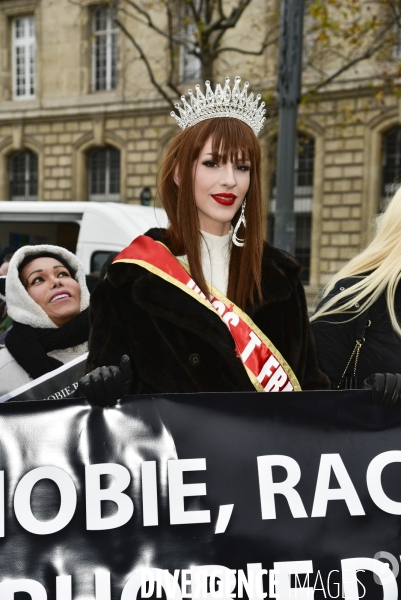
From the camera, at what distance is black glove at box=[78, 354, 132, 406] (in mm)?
1966

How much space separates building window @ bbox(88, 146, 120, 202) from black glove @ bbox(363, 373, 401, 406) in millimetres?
22089

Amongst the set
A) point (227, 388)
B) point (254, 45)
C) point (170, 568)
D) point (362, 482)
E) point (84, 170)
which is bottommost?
point (170, 568)

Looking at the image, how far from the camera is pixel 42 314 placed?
3.59 m

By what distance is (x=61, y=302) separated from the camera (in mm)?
3672

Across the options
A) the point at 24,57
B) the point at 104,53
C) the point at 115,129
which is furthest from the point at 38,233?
the point at 24,57

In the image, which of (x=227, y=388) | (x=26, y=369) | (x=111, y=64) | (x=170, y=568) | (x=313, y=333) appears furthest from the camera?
(x=111, y=64)

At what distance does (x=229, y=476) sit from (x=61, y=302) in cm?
184

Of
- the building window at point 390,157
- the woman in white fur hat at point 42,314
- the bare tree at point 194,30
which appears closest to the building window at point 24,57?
the bare tree at point 194,30

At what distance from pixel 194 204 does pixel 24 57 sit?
24716 mm

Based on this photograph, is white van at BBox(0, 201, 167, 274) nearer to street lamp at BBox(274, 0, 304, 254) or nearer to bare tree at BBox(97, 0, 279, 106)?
street lamp at BBox(274, 0, 304, 254)

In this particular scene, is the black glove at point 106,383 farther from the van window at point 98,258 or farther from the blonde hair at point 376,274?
the van window at point 98,258

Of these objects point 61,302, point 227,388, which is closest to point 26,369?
point 61,302

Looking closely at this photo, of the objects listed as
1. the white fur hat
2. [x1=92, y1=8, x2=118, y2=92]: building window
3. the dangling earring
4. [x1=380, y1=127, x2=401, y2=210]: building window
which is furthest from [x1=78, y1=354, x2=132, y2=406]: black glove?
[x1=92, y1=8, x2=118, y2=92]: building window

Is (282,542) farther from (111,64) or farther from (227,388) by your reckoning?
(111,64)
